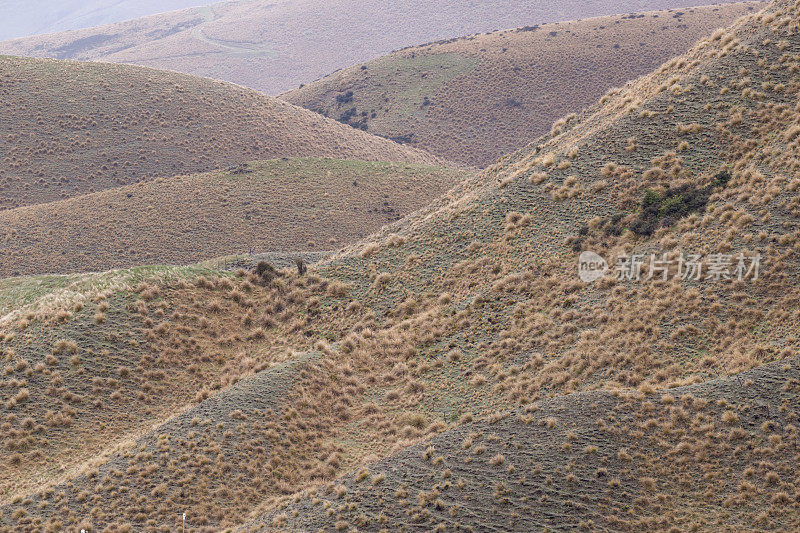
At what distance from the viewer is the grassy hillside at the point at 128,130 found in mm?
78875

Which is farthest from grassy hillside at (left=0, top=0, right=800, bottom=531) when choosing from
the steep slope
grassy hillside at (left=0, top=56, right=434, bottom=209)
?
grassy hillside at (left=0, top=56, right=434, bottom=209)

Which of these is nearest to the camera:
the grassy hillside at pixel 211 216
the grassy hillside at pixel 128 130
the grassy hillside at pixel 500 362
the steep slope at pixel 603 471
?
the steep slope at pixel 603 471

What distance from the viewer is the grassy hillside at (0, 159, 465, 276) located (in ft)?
204

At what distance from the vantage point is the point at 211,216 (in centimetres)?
6888

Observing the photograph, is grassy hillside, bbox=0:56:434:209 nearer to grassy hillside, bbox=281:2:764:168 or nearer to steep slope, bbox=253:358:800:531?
grassy hillside, bbox=281:2:764:168

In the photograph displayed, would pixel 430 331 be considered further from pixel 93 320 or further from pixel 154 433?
pixel 93 320

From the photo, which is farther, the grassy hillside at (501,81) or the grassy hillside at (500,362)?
the grassy hillside at (501,81)

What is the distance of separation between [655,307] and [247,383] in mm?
16967

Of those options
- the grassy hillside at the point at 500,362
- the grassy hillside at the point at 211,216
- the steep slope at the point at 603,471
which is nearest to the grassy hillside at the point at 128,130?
the grassy hillside at the point at 211,216

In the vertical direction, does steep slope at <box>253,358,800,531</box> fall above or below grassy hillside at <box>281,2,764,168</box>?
below

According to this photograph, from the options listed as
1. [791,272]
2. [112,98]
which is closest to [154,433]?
[791,272]

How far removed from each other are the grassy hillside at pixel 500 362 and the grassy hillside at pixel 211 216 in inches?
996

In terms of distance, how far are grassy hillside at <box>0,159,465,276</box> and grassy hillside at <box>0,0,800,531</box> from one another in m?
25.3

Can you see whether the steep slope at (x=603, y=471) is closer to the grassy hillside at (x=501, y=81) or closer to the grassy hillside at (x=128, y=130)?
the grassy hillside at (x=128, y=130)
